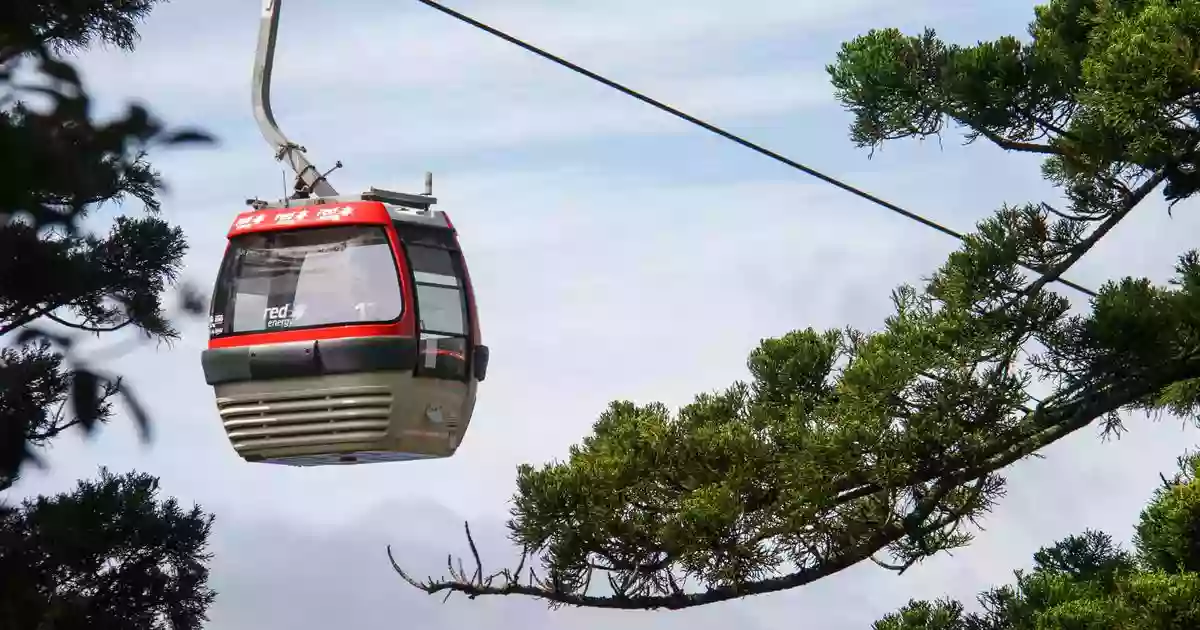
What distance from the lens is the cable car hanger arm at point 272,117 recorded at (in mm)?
8484

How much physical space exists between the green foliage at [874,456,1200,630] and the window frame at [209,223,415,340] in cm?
479

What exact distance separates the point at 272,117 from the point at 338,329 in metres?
1.28

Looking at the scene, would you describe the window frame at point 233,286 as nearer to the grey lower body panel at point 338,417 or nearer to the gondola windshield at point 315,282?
the gondola windshield at point 315,282

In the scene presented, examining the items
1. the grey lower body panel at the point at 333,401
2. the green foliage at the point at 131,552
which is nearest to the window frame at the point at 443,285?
the grey lower body panel at the point at 333,401

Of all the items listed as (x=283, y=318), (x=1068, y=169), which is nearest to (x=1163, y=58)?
(x=1068, y=169)

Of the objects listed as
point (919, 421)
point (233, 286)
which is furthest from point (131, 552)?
point (919, 421)

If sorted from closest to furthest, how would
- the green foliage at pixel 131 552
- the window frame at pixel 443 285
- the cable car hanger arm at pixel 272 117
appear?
the cable car hanger arm at pixel 272 117
the window frame at pixel 443 285
the green foliage at pixel 131 552

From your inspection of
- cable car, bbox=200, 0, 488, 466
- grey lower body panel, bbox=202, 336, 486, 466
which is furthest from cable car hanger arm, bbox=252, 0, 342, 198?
grey lower body panel, bbox=202, 336, 486, 466

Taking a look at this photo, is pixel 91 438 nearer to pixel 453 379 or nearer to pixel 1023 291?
pixel 453 379

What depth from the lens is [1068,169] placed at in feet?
35.2

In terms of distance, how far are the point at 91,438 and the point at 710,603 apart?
868cm

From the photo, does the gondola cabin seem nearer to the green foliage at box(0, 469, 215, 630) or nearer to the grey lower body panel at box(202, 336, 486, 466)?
the grey lower body panel at box(202, 336, 486, 466)

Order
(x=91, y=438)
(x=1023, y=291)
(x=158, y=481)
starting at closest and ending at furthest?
1. (x=91, y=438)
2. (x=1023, y=291)
3. (x=158, y=481)

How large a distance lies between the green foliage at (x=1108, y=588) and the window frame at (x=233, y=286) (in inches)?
189
